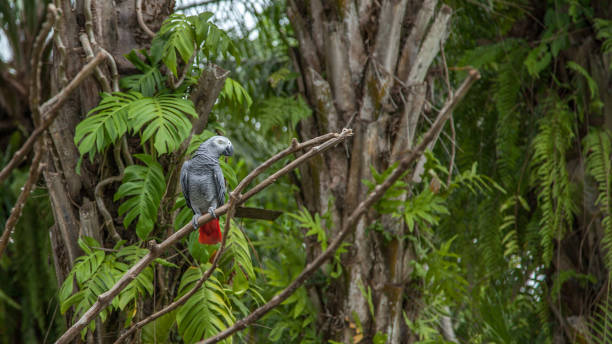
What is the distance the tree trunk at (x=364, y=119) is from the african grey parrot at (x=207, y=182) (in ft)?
2.11

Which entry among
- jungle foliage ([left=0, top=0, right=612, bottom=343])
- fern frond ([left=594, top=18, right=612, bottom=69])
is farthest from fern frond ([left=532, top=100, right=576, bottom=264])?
fern frond ([left=594, top=18, right=612, bottom=69])

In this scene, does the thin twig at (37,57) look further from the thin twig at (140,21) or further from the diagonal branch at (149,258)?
the thin twig at (140,21)

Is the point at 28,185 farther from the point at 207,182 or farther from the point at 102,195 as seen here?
the point at 102,195

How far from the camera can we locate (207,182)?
3.16 feet

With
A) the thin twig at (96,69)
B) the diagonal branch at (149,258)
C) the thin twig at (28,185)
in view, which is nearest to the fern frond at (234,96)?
the thin twig at (96,69)

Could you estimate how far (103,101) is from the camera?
1.00 metres

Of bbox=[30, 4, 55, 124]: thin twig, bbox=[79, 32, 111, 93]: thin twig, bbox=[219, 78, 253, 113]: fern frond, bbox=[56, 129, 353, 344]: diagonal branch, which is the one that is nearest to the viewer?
bbox=[30, 4, 55, 124]: thin twig

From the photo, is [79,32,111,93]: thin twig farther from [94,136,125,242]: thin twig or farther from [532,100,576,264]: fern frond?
[532,100,576,264]: fern frond

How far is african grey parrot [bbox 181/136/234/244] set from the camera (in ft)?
2.97

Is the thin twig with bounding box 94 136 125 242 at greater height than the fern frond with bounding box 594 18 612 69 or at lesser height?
lesser

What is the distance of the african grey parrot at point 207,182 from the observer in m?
0.91

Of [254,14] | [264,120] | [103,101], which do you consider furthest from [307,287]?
[254,14]

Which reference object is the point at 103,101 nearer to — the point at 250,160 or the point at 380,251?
the point at 380,251

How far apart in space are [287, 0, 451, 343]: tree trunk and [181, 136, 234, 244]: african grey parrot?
0.64 metres
